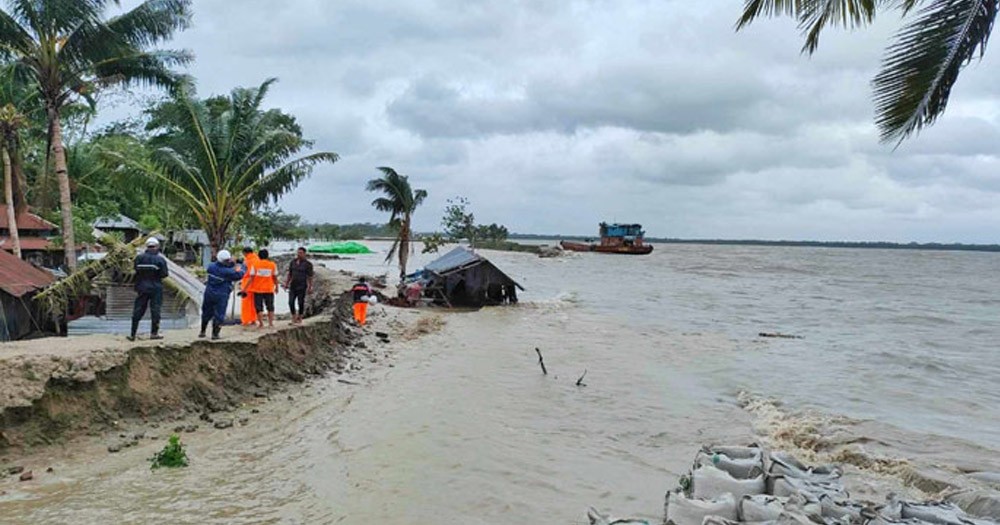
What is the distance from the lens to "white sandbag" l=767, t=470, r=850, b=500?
4.62 metres

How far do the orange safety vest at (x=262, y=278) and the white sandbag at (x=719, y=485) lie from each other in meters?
8.25

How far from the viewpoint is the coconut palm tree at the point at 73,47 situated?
1392 centimetres

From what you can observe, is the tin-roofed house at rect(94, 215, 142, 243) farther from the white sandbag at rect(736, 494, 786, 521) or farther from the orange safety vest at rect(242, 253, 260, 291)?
the white sandbag at rect(736, 494, 786, 521)

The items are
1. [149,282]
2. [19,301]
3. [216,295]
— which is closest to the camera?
[149,282]

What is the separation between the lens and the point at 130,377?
773cm

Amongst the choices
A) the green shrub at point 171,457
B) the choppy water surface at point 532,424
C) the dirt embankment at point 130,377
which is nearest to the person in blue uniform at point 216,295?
the dirt embankment at point 130,377

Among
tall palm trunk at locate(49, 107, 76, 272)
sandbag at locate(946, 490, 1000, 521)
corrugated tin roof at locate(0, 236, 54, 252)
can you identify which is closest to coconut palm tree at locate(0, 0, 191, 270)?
tall palm trunk at locate(49, 107, 76, 272)

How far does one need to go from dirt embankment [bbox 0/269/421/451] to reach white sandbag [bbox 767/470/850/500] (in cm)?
679

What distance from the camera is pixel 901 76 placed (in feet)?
17.9

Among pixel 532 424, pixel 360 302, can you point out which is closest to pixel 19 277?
pixel 360 302

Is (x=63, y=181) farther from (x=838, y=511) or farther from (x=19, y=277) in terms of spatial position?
(x=838, y=511)

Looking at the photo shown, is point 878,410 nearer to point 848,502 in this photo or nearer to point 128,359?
point 848,502

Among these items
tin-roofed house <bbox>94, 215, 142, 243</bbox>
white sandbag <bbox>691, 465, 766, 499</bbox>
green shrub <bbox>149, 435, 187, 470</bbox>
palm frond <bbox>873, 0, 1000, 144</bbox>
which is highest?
palm frond <bbox>873, 0, 1000, 144</bbox>

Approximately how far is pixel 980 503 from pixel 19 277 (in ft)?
52.7
